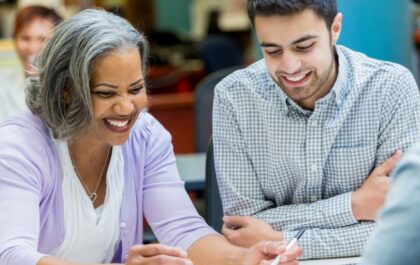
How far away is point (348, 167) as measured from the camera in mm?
2416

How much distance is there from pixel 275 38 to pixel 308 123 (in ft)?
0.87

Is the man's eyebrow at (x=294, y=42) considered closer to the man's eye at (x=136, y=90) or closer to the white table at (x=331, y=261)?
the man's eye at (x=136, y=90)

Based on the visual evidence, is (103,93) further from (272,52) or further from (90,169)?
(272,52)

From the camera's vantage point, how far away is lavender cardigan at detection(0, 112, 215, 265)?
2219 mm

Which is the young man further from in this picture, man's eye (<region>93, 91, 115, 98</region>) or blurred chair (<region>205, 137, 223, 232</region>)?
man's eye (<region>93, 91, 115, 98</region>)

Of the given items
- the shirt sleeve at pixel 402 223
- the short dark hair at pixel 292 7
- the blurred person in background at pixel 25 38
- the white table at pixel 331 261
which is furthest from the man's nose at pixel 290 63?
the blurred person in background at pixel 25 38

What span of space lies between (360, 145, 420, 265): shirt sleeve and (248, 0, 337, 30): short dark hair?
124cm

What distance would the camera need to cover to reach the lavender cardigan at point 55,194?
2.22m

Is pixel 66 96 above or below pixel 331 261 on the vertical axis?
above

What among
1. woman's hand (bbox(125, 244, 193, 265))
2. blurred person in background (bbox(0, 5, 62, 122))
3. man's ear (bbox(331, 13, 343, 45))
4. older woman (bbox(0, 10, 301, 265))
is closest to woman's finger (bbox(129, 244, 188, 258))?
woman's hand (bbox(125, 244, 193, 265))

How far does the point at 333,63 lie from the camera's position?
96.3 inches

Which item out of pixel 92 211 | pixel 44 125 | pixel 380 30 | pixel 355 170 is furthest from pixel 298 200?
pixel 380 30

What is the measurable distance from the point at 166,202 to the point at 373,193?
56cm

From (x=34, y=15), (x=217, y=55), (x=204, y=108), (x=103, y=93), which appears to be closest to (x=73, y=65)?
(x=103, y=93)
